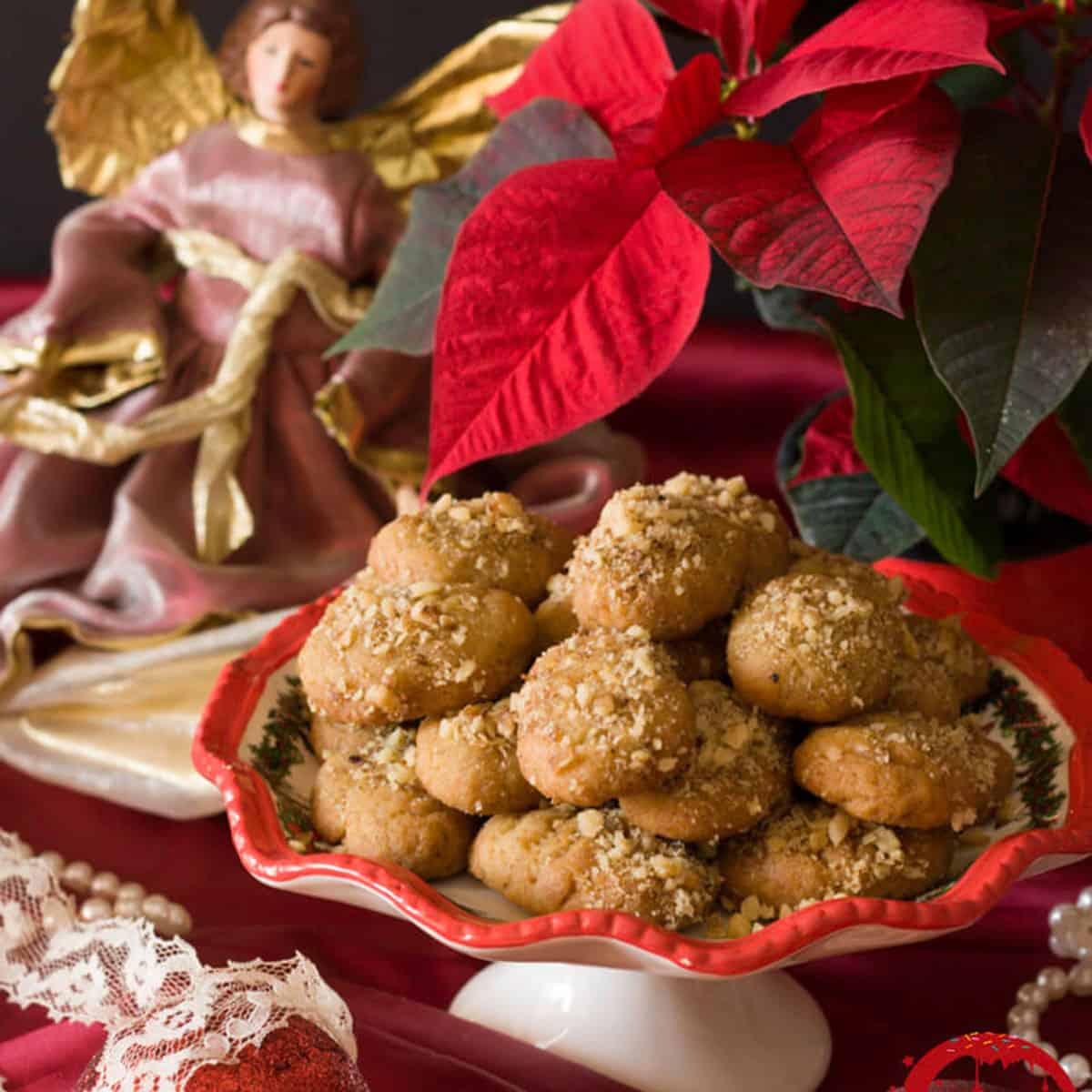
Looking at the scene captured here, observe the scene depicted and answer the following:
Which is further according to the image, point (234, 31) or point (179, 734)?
point (234, 31)

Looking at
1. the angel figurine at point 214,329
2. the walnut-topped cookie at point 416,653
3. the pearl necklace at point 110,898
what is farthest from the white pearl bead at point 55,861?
the walnut-topped cookie at point 416,653

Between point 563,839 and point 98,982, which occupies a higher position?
point 563,839

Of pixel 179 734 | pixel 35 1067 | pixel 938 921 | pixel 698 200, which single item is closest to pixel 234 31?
pixel 179 734

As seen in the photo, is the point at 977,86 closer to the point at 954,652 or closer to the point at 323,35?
the point at 954,652

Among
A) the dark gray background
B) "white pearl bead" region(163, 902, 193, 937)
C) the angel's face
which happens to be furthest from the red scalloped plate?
the dark gray background

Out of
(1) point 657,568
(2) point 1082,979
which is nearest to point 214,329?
(1) point 657,568

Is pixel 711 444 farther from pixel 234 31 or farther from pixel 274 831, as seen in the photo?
pixel 274 831
